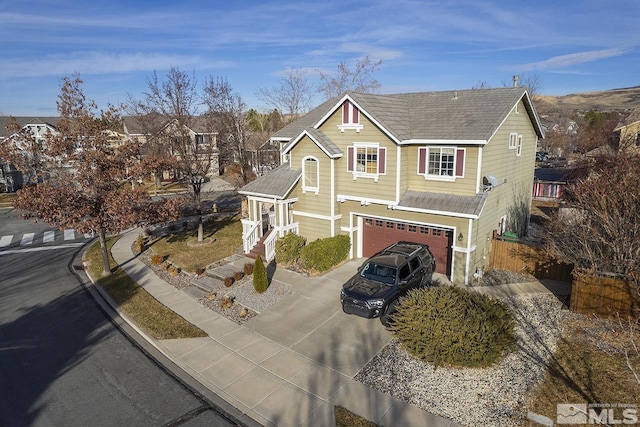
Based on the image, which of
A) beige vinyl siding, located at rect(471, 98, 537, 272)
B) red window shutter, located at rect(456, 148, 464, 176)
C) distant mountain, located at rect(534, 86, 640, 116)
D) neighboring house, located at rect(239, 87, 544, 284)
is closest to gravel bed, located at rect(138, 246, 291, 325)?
neighboring house, located at rect(239, 87, 544, 284)

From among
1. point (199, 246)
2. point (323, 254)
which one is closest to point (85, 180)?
point (199, 246)

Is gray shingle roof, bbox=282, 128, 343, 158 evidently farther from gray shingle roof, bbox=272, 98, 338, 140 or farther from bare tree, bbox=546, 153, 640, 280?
bare tree, bbox=546, 153, 640, 280

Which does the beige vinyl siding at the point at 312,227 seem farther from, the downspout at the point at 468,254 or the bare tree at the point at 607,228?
the bare tree at the point at 607,228

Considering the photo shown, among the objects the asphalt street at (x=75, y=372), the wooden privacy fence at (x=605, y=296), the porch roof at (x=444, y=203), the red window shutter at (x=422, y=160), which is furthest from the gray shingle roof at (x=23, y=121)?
the wooden privacy fence at (x=605, y=296)

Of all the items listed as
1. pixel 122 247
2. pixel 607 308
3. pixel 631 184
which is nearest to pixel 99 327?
pixel 122 247

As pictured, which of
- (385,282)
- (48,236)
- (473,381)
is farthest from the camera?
(48,236)

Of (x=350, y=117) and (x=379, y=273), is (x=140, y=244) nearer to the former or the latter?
(x=350, y=117)

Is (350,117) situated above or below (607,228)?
above
